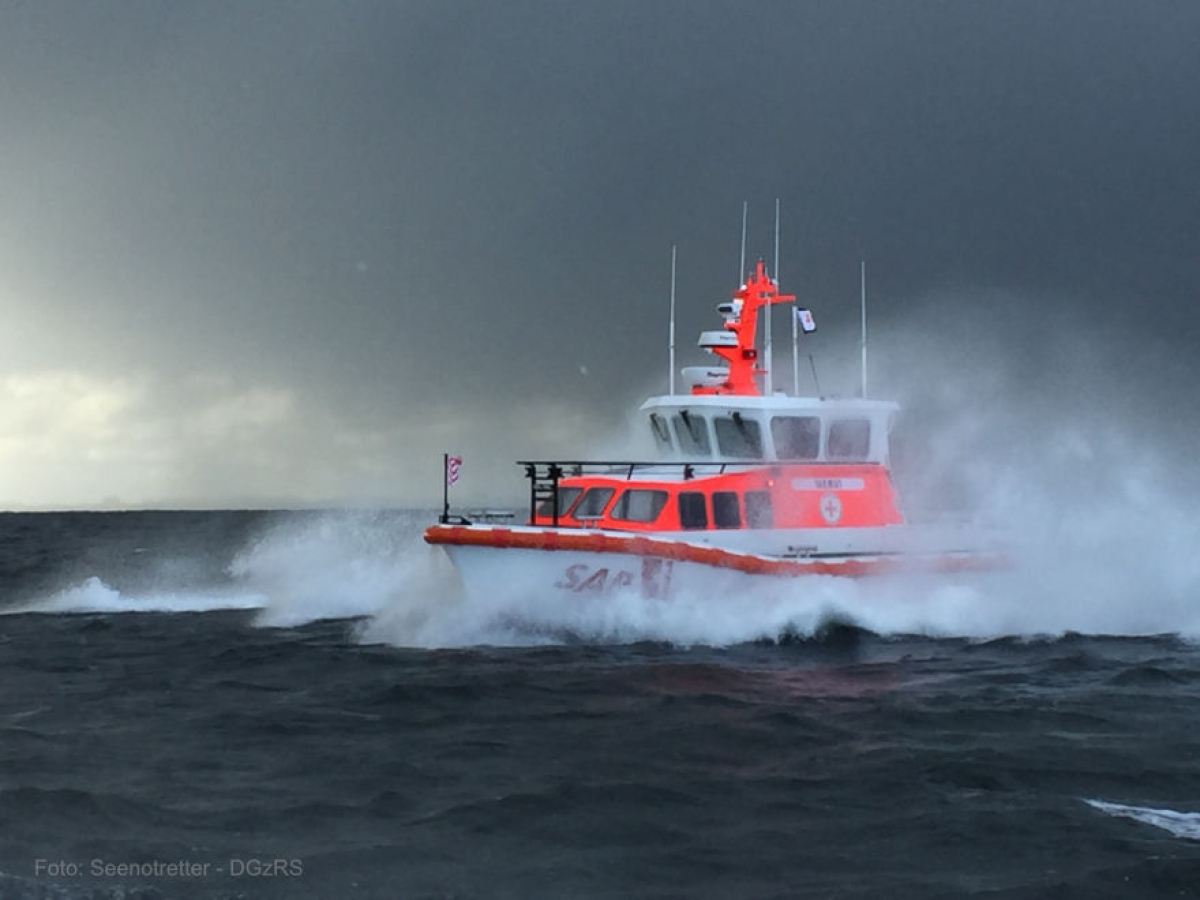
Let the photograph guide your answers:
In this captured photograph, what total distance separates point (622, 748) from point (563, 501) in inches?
269

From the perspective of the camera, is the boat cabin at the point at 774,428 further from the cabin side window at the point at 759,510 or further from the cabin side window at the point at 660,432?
the cabin side window at the point at 759,510

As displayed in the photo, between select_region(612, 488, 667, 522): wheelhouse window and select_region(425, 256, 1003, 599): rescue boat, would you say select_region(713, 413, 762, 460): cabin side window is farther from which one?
select_region(612, 488, 667, 522): wheelhouse window

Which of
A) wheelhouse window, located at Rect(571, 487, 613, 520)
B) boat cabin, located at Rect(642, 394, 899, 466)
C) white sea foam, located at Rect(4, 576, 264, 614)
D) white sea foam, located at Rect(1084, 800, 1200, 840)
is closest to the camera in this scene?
white sea foam, located at Rect(1084, 800, 1200, 840)

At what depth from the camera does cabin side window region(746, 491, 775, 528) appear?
15.3 metres

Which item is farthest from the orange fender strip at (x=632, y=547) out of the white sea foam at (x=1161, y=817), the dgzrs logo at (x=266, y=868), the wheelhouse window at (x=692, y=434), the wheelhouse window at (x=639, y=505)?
the dgzrs logo at (x=266, y=868)

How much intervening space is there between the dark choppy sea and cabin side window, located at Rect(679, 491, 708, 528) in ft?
3.90

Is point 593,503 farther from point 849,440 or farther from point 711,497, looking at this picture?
point 849,440

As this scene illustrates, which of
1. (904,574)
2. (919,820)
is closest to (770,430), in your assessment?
(904,574)

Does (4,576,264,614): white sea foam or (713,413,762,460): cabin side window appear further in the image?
(4,576,264,614): white sea foam

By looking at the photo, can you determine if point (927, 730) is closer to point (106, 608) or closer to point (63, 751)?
point (63, 751)

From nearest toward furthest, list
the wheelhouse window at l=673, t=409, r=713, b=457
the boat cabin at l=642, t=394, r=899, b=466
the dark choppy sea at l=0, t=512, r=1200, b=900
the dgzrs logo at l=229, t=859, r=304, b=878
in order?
the dgzrs logo at l=229, t=859, r=304, b=878
the dark choppy sea at l=0, t=512, r=1200, b=900
the boat cabin at l=642, t=394, r=899, b=466
the wheelhouse window at l=673, t=409, r=713, b=457

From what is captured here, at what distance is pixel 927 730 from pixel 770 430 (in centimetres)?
669

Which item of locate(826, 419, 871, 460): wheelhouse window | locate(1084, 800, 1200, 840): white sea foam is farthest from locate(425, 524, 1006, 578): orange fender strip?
locate(1084, 800, 1200, 840): white sea foam

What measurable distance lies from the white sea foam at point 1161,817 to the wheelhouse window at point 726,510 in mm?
7728
